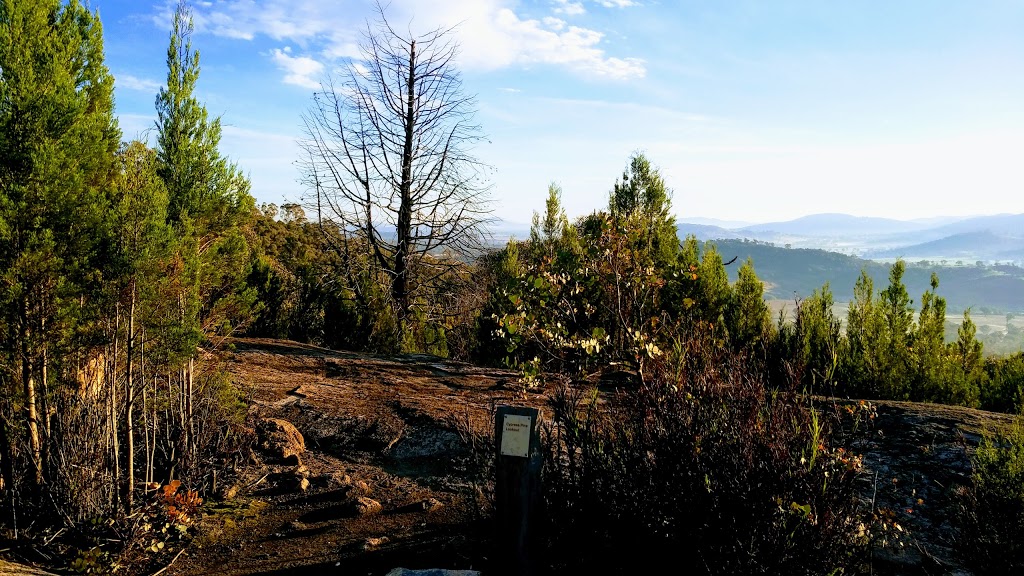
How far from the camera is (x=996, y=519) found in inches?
128

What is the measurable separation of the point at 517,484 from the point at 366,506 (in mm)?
1752

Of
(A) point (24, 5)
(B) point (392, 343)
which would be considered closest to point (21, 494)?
(A) point (24, 5)

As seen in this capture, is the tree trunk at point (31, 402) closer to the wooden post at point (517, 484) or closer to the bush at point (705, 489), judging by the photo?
the wooden post at point (517, 484)

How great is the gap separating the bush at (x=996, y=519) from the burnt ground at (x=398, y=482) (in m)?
0.17

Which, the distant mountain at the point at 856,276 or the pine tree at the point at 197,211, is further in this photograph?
the distant mountain at the point at 856,276

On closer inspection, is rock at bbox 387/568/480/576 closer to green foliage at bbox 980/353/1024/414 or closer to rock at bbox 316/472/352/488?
rock at bbox 316/472/352/488

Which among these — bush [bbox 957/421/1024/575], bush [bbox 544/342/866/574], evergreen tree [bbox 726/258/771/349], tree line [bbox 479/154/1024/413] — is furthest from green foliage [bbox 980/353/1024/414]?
bush [bbox 544/342/866/574]

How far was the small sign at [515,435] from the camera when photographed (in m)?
3.22

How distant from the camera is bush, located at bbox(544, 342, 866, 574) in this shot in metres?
2.73

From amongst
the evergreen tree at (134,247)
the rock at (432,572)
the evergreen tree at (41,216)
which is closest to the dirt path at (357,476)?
the rock at (432,572)

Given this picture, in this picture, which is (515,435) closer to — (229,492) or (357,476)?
(357,476)

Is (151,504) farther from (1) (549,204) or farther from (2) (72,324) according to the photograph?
(1) (549,204)

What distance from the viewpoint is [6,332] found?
3.48 m

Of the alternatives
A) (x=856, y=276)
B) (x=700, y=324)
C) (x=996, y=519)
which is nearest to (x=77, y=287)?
(x=700, y=324)
